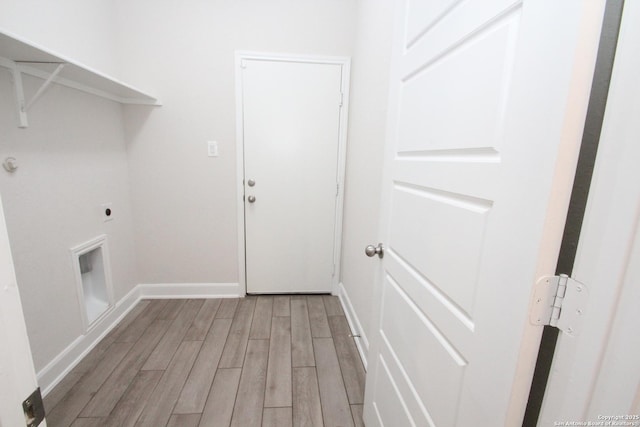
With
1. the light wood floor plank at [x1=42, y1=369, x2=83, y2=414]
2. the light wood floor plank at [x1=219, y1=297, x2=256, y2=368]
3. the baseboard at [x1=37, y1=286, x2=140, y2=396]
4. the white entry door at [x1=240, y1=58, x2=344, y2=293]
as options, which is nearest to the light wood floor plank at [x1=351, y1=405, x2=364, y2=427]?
the light wood floor plank at [x1=219, y1=297, x2=256, y2=368]

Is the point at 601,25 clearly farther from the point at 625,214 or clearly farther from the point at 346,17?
the point at 346,17

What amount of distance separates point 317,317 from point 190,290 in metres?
1.18

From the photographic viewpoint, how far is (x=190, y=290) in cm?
238

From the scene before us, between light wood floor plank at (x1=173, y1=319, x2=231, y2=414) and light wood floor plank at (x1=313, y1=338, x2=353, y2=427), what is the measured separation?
63 centimetres

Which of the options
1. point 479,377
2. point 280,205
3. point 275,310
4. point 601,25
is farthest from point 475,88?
point 275,310

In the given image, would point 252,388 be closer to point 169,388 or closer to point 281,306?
point 169,388

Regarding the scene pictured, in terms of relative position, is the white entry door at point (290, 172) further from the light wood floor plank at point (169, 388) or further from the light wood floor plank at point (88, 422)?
the light wood floor plank at point (88, 422)

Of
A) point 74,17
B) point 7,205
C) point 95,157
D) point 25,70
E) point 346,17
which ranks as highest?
point 346,17

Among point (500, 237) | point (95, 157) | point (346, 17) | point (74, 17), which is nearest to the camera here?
point (500, 237)

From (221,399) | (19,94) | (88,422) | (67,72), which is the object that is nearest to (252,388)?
(221,399)

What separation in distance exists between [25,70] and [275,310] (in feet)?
6.75

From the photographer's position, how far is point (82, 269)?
1.84m

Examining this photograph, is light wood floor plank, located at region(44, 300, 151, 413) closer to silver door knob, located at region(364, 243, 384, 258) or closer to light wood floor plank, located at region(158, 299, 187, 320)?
light wood floor plank, located at region(158, 299, 187, 320)

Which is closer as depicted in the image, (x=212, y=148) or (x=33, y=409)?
Answer: (x=33, y=409)
